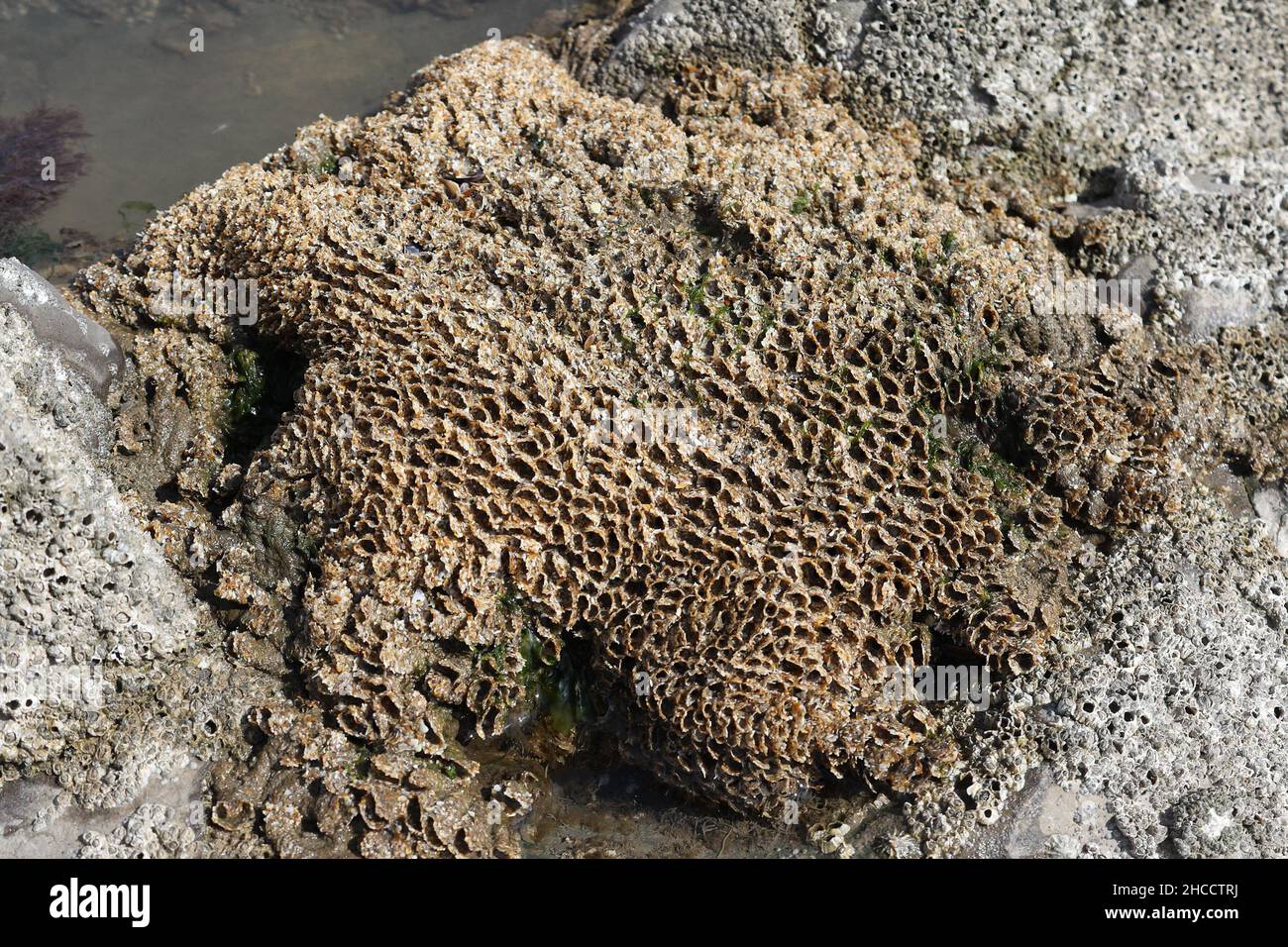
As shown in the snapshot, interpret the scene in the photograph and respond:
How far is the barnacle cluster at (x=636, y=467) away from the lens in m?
4.24

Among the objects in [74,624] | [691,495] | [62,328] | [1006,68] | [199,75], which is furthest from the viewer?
[199,75]

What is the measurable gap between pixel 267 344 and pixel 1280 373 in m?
5.23

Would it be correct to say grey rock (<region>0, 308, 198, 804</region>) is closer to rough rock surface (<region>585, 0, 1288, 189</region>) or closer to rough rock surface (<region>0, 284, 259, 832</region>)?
rough rock surface (<region>0, 284, 259, 832</region>)

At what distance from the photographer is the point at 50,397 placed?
458 cm

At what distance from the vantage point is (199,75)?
783 centimetres

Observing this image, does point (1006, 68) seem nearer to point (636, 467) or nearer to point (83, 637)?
point (636, 467)

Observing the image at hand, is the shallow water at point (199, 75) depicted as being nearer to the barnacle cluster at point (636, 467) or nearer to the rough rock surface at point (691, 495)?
the rough rock surface at point (691, 495)

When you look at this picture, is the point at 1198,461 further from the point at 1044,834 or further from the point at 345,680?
the point at 345,680

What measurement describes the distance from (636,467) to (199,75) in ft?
18.8

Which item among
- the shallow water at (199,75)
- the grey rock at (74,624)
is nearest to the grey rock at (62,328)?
the grey rock at (74,624)

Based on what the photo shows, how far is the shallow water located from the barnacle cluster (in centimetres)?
238

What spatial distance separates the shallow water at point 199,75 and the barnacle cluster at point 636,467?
2.38 metres

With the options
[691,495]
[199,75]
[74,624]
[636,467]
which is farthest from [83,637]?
[199,75]
